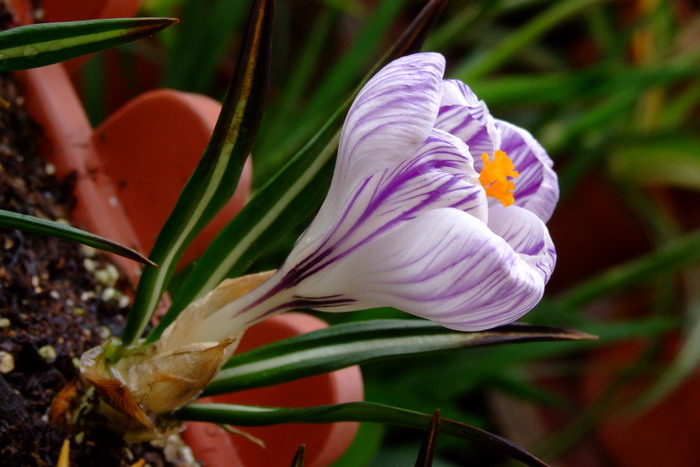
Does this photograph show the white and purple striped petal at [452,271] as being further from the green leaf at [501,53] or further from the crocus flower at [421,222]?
the green leaf at [501,53]

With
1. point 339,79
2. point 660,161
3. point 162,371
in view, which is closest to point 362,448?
point 162,371

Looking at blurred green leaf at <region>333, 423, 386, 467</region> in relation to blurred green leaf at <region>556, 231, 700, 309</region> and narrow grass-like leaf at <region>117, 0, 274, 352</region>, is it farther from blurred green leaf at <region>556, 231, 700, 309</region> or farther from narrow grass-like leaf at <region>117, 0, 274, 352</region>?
blurred green leaf at <region>556, 231, 700, 309</region>

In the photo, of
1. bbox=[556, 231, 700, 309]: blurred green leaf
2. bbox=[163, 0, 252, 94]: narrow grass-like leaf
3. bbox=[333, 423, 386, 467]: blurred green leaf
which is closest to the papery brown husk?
bbox=[333, 423, 386, 467]: blurred green leaf

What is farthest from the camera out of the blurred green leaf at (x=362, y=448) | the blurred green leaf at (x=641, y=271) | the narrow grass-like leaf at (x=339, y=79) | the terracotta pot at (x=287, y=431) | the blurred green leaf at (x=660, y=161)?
the blurred green leaf at (x=660, y=161)

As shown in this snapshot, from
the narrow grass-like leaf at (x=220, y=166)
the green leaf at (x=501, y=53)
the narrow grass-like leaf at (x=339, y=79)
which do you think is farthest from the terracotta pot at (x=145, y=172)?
the green leaf at (x=501, y=53)

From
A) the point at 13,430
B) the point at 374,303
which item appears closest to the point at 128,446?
the point at 13,430

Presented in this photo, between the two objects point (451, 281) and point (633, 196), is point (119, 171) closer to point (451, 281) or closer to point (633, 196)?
point (451, 281)

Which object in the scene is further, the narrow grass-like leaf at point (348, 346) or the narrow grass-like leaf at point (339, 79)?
the narrow grass-like leaf at point (339, 79)
